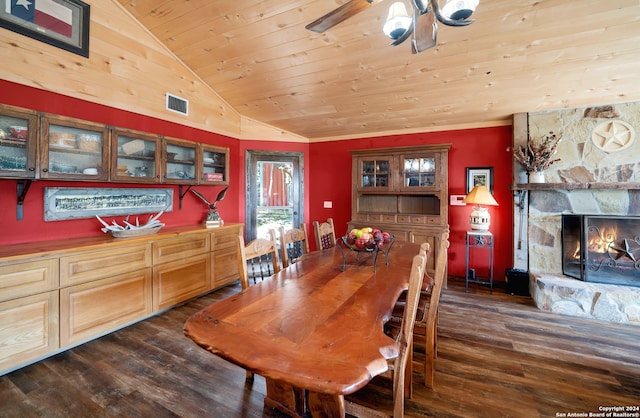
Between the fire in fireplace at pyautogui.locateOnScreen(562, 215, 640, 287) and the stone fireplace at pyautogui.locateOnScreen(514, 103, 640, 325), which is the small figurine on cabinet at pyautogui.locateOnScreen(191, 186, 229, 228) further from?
the fire in fireplace at pyautogui.locateOnScreen(562, 215, 640, 287)

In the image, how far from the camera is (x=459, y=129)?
4094mm

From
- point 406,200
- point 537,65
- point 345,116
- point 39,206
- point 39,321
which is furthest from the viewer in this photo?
point 406,200

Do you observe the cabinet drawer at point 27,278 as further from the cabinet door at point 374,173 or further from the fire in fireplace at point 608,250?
the fire in fireplace at point 608,250

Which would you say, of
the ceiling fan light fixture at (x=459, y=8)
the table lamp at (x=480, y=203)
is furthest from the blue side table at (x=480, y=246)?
the ceiling fan light fixture at (x=459, y=8)

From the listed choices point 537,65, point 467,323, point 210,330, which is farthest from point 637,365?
point 210,330

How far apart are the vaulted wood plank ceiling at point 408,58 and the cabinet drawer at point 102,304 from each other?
2.55 m

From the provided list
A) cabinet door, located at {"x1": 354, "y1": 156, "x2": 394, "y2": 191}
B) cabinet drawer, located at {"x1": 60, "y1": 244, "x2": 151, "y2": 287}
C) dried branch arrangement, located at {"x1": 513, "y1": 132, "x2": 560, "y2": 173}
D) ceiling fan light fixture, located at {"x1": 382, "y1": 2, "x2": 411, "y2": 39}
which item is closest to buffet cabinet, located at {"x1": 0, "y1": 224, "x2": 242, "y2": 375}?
cabinet drawer, located at {"x1": 60, "y1": 244, "x2": 151, "y2": 287}

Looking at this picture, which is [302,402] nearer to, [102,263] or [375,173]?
[102,263]

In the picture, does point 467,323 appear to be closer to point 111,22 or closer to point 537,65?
point 537,65

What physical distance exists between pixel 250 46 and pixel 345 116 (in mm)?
1668

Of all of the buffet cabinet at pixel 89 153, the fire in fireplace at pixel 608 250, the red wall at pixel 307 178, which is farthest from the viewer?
the fire in fireplace at pixel 608 250

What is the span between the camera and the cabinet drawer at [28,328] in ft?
6.17

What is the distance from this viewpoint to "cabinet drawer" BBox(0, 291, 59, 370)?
1.88m

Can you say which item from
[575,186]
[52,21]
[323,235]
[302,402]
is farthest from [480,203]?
[52,21]
